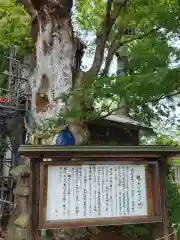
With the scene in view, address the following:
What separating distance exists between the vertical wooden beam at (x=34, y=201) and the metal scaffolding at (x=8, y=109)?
514cm

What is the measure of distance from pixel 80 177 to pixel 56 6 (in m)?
5.16

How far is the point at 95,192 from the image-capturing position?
4.39 meters

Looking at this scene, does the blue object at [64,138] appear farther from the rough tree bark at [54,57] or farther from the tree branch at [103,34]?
the tree branch at [103,34]

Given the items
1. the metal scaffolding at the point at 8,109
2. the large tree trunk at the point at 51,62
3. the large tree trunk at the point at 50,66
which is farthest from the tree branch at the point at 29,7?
the metal scaffolding at the point at 8,109

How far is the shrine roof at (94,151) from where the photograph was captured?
422 cm

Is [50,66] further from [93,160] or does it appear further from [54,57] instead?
[93,160]

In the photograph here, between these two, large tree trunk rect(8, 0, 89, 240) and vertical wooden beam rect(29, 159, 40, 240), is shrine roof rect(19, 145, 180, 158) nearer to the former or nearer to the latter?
vertical wooden beam rect(29, 159, 40, 240)

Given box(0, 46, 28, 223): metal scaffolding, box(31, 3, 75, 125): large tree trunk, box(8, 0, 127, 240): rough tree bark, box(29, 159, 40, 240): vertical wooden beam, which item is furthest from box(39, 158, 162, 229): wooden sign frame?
box(0, 46, 28, 223): metal scaffolding

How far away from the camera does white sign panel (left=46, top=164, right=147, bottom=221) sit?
4211 millimetres

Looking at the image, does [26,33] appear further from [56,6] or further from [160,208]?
[160,208]

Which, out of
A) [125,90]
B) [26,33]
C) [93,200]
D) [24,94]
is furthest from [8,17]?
[93,200]

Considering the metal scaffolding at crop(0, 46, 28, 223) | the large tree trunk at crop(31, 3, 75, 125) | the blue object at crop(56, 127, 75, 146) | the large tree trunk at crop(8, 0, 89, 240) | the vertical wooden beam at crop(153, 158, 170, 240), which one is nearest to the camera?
the vertical wooden beam at crop(153, 158, 170, 240)

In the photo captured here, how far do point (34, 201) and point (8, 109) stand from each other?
5.90 meters

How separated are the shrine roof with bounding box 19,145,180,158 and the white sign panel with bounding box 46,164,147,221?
0.68 feet
